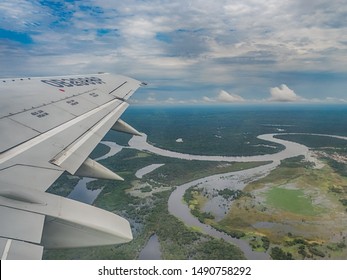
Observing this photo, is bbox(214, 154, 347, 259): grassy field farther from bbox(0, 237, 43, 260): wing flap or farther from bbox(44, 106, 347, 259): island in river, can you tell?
bbox(0, 237, 43, 260): wing flap

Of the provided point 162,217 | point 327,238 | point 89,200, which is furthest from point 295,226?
point 89,200

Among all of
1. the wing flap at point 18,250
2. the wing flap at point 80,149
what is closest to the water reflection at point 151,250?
the wing flap at point 80,149

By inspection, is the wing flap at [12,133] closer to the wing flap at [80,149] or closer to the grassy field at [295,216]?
the wing flap at [80,149]

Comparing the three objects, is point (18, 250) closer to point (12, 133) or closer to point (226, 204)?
point (12, 133)

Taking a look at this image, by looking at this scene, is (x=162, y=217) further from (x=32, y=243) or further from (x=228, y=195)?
(x=32, y=243)

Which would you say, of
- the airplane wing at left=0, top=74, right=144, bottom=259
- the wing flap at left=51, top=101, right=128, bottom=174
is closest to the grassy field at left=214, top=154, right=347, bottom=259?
the airplane wing at left=0, top=74, right=144, bottom=259
